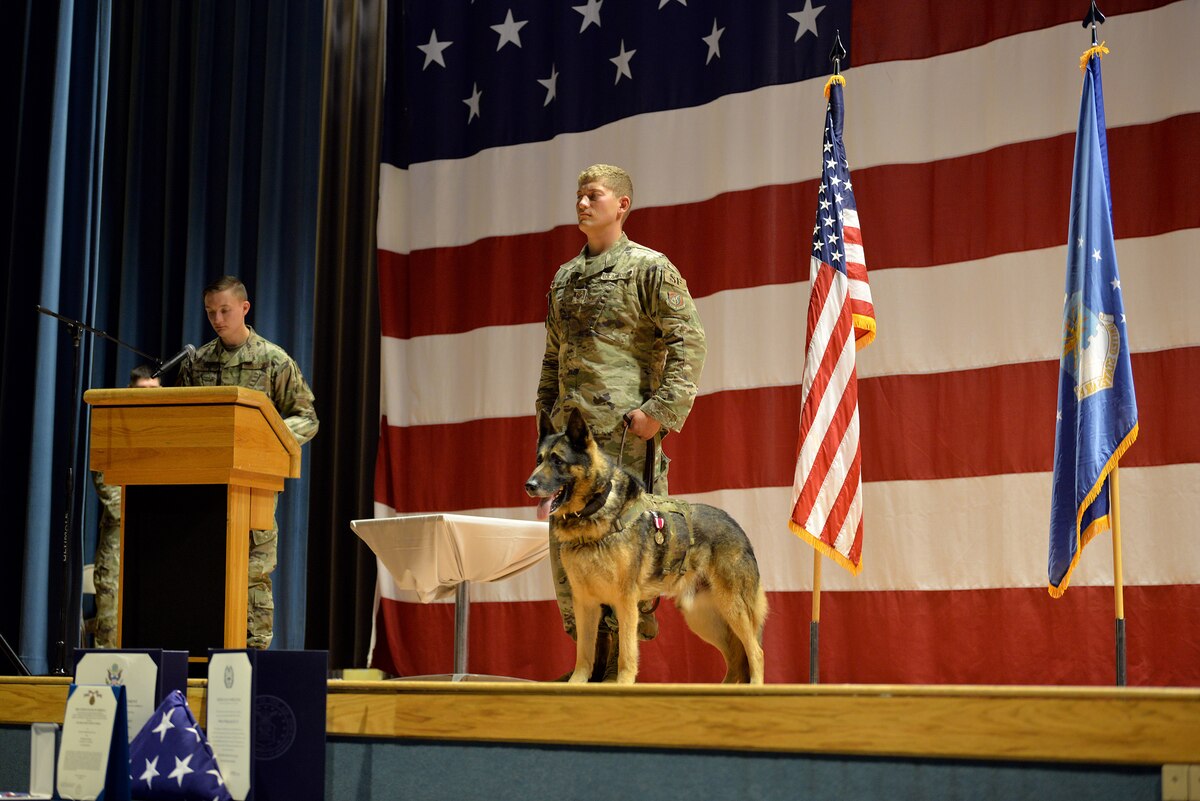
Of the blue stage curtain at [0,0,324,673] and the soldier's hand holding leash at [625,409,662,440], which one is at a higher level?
the blue stage curtain at [0,0,324,673]

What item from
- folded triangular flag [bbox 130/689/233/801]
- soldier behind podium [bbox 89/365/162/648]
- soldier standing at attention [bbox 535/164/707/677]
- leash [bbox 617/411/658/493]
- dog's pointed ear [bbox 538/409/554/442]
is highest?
soldier standing at attention [bbox 535/164/707/677]

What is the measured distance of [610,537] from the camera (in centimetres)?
337

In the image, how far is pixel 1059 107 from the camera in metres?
4.89

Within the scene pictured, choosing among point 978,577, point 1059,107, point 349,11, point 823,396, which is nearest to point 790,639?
point 978,577

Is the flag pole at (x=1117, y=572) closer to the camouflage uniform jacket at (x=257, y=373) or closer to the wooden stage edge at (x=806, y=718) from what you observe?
the wooden stage edge at (x=806, y=718)

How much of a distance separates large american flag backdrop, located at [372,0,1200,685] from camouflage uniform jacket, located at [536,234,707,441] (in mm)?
1647

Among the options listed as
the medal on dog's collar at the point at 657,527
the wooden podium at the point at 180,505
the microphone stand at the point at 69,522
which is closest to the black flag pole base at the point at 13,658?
the microphone stand at the point at 69,522

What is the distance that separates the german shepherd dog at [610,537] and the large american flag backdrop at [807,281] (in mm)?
1592

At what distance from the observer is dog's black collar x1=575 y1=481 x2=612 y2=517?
3.37 m

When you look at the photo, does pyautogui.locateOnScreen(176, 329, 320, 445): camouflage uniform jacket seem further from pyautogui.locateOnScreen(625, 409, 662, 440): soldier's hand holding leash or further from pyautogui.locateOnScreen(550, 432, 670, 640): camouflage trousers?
pyautogui.locateOnScreen(625, 409, 662, 440): soldier's hand holding leash

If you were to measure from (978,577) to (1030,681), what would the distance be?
16.5 inches

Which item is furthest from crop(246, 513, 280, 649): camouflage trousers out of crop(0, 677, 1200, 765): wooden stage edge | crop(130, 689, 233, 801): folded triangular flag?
crop(130, 689, 233, 801): folded triangular flag

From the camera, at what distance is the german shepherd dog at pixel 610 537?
3359 millimetres

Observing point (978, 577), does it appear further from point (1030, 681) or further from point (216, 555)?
point (216, 555)
